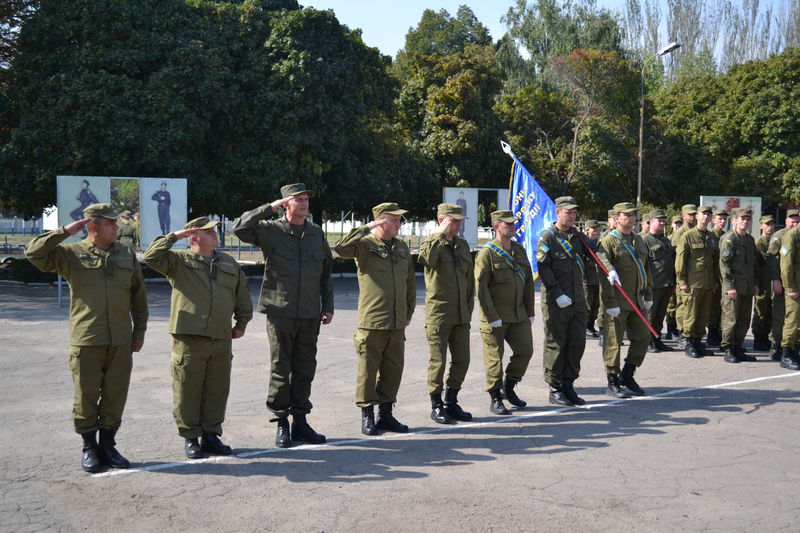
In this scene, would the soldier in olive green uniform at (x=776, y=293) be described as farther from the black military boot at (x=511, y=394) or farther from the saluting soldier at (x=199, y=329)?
the saluting soldier at (x=199, y=329)

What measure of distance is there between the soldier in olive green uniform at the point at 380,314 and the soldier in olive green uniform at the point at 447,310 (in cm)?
41

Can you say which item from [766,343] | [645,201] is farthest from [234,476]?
[645,201]

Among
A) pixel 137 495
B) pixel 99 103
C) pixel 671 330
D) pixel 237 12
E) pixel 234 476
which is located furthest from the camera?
pixel 237 12

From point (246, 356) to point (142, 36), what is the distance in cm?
1419

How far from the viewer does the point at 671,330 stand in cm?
1270

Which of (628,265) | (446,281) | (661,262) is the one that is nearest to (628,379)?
(628,265)

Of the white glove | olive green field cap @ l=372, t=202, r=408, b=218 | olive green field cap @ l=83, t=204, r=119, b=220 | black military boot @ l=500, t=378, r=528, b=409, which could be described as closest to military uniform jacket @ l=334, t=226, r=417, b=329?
olive green field cap @ l=372, t=202, r=408, b=218

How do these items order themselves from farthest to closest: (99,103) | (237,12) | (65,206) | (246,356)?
(237,12), (99,103), (65,206), (246,356)

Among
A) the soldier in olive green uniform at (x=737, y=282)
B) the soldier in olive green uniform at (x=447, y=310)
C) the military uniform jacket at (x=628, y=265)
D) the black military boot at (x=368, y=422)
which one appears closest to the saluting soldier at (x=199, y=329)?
the black military boot at (x=368, y=422)

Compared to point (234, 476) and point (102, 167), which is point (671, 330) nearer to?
point (234, 476)

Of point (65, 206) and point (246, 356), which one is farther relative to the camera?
point (65, 206)

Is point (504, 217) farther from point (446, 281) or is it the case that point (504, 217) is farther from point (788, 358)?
point (788, 358)

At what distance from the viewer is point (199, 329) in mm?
5918

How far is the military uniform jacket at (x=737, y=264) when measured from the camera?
425 inches
